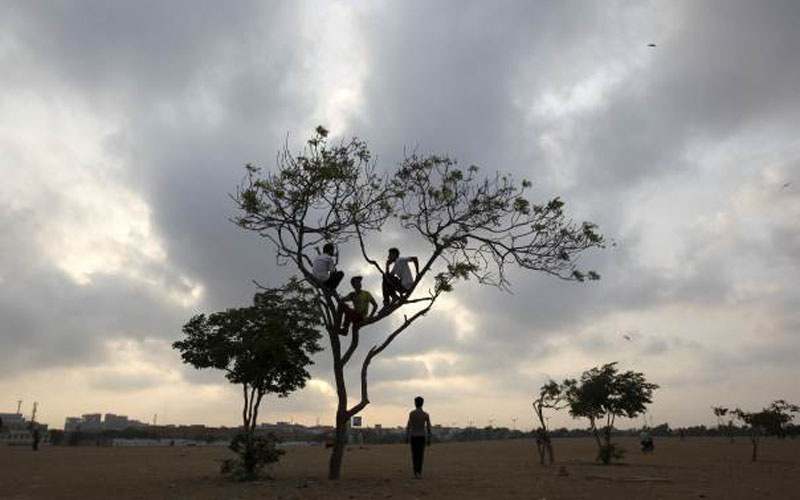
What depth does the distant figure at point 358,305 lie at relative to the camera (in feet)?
44.1

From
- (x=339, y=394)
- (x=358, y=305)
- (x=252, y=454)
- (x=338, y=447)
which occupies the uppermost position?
(x=358, y=305)

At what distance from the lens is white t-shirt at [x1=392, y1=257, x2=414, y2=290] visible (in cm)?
1359

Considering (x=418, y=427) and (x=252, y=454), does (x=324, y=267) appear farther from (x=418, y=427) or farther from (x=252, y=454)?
(x=252, y=454)

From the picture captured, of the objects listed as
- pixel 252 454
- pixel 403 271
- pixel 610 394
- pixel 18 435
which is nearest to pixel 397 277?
pixel 403 271

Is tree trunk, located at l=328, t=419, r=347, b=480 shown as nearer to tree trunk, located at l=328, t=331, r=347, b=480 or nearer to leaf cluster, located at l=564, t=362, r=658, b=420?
tree trunk, located at l=328, t=331, r=347, b=480

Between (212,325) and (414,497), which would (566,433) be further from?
(414,497)

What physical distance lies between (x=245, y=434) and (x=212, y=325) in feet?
40.1

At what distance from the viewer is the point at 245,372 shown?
2498cm

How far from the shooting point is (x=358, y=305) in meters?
13.5

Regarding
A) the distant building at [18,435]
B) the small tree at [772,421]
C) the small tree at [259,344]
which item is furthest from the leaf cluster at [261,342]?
the distant building at [18,435]

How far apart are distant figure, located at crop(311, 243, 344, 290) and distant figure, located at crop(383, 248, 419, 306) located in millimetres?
1023

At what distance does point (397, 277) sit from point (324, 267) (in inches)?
63.1

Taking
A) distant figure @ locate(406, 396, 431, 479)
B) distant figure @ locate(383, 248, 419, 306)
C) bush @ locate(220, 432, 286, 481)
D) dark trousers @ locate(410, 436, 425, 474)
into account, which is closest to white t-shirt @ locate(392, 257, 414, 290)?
distant figure @ locate(383, 248, 419, 306)

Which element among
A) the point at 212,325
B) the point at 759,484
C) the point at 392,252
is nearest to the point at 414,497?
the point at 392,252
